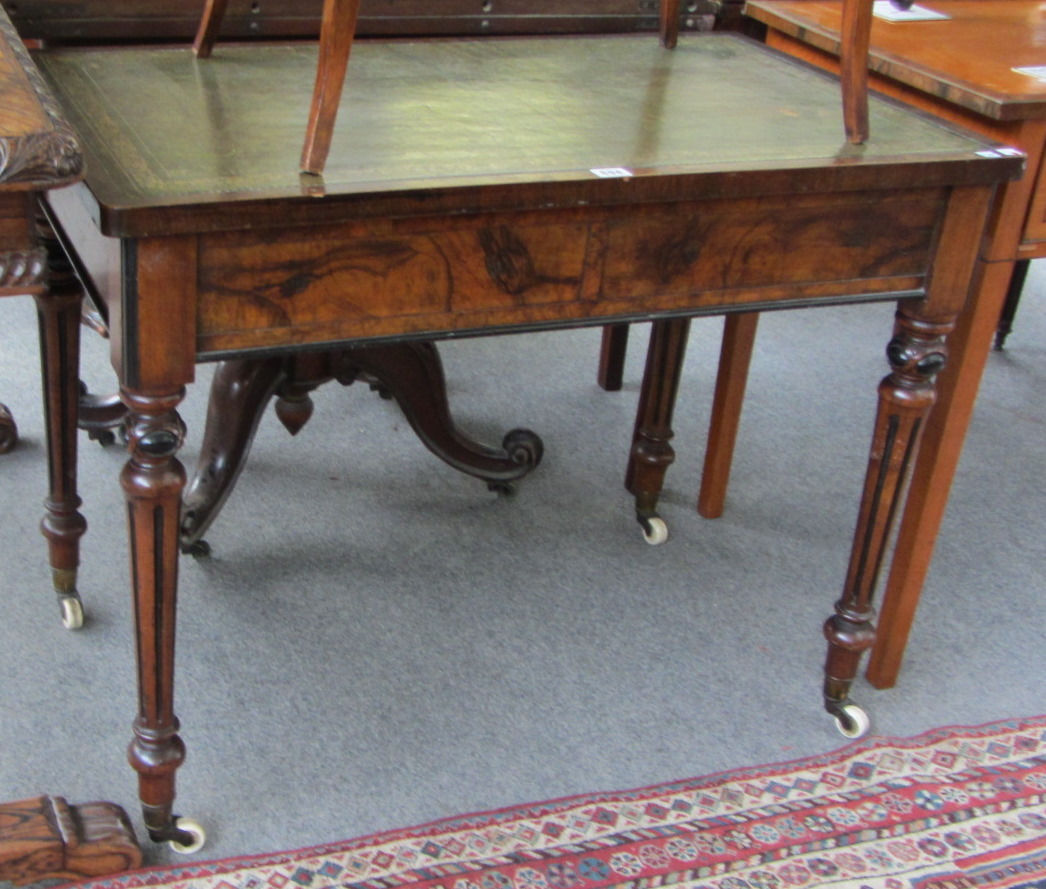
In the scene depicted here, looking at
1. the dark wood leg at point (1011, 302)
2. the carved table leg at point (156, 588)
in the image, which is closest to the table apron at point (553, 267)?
the carved table leg at point (156, 588)

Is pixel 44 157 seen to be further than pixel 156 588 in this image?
No

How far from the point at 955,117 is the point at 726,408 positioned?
68 centimetres

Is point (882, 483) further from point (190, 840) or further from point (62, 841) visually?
point (62, 841)

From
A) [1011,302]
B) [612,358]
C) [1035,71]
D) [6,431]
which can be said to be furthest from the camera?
[1011,302]

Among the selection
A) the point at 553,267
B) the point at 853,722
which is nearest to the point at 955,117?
the point at 553,267

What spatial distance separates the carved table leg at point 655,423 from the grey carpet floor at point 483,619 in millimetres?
56

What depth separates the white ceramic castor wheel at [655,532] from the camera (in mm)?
2131

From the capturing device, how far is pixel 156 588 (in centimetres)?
130

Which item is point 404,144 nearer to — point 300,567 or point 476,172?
point 476,172

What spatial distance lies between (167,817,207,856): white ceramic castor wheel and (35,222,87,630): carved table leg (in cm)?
48

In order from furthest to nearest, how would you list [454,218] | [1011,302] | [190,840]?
[1011,302] < [190,840] < [454,218]

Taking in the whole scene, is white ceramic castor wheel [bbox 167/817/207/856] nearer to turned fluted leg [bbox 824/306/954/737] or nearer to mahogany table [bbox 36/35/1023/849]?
mahogany table [bbox 36/35/1023/849]

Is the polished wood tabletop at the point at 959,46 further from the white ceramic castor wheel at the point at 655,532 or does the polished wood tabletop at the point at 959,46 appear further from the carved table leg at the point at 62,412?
the carved table leg at the point at 62,412

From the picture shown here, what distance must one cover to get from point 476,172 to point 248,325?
10.1 inches
